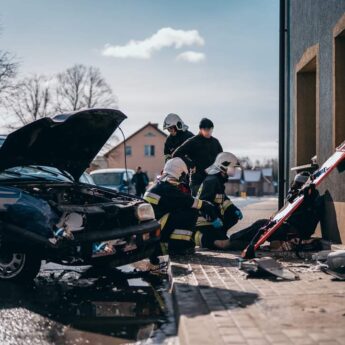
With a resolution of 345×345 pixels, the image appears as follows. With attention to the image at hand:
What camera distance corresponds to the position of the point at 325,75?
919 cm

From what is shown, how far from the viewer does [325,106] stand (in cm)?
916

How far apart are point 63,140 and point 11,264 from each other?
1838 millimetres

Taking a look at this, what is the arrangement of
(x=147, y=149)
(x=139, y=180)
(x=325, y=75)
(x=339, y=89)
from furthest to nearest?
(x=147, y=149) < (x=139, y=180) < (x=325, y=75) < (x=339, y=89)

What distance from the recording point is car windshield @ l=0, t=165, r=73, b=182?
7395 mm

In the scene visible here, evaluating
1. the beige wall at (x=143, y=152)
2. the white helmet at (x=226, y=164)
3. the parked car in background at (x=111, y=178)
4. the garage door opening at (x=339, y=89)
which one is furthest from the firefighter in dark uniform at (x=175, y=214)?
the beige wall at (x=143, y=152)

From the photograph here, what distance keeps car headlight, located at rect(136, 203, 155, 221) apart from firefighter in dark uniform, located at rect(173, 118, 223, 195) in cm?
253

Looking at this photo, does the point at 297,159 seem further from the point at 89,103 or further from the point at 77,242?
the point at 89,103

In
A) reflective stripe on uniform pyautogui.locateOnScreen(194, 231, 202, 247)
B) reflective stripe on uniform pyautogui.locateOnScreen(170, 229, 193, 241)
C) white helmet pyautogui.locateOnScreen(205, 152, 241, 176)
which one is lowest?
reflective stripe on uniform pyautogui.locateOnScreen(194, 231, 202, 247)

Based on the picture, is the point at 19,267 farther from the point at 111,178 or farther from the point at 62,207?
the point at 111,178

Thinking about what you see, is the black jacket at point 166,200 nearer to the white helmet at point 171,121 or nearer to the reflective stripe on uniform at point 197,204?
the reflective stripe on uniform at point 197,204

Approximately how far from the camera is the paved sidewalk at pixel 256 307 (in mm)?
3969

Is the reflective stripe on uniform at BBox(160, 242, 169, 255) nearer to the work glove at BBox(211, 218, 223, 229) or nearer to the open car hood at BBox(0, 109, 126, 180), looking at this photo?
the work glove at BBox(211, 218, 223, 229)

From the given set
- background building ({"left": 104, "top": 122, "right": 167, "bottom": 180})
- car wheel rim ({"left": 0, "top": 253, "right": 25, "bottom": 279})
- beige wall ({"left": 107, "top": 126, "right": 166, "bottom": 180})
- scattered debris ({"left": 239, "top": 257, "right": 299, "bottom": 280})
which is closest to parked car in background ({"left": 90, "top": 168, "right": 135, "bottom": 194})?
car wheel rim ({"left": 0, "top": 253, "right": 25, "bottom": 279})

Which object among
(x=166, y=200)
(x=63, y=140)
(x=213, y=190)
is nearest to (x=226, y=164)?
(x=213, y=190)
